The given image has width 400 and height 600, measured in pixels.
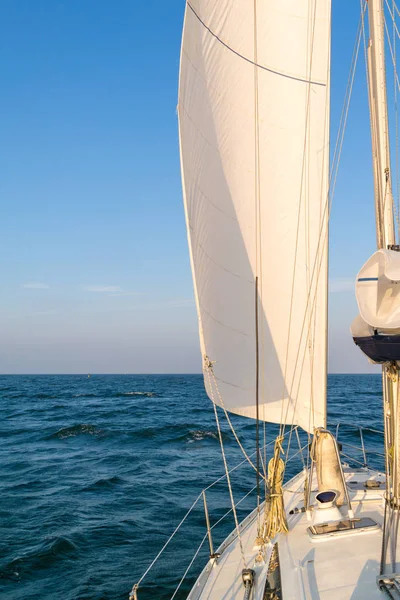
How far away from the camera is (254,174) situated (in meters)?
5.80

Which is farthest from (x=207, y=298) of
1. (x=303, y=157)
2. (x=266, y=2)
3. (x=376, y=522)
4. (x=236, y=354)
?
(x=266, y=2)

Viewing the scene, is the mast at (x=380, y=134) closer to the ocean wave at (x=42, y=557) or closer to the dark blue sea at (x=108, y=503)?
the dark blue sea at (x=108, y=503)

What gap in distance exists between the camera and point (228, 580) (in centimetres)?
457

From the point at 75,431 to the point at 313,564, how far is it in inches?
816

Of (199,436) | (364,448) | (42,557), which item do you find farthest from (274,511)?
(199,436)

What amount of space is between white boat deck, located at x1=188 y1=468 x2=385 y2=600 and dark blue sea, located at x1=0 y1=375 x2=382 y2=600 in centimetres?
313

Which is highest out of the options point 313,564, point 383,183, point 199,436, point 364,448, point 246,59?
point 246,59

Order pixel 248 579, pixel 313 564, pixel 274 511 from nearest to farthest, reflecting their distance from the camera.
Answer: pixel 313 564 → pixel 248 579 → pixel 274 511

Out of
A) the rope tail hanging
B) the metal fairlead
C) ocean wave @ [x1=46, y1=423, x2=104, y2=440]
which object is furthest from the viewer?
ocean wave @ [x1=46, y1=423, x2=104, y2=440]

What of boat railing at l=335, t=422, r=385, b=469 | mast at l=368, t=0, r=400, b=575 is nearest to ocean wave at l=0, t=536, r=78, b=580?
boat railing at l=335, t=422, r=385, b=469

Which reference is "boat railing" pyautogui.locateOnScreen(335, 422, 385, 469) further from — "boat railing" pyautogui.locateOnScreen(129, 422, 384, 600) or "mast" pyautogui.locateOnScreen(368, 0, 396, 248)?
"mast" pyautogui.locateOnScreen(368, 0, 396, 248)

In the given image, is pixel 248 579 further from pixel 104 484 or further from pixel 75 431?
pixel 75 431

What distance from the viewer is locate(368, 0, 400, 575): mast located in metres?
4.55

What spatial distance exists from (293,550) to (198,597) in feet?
3.22
